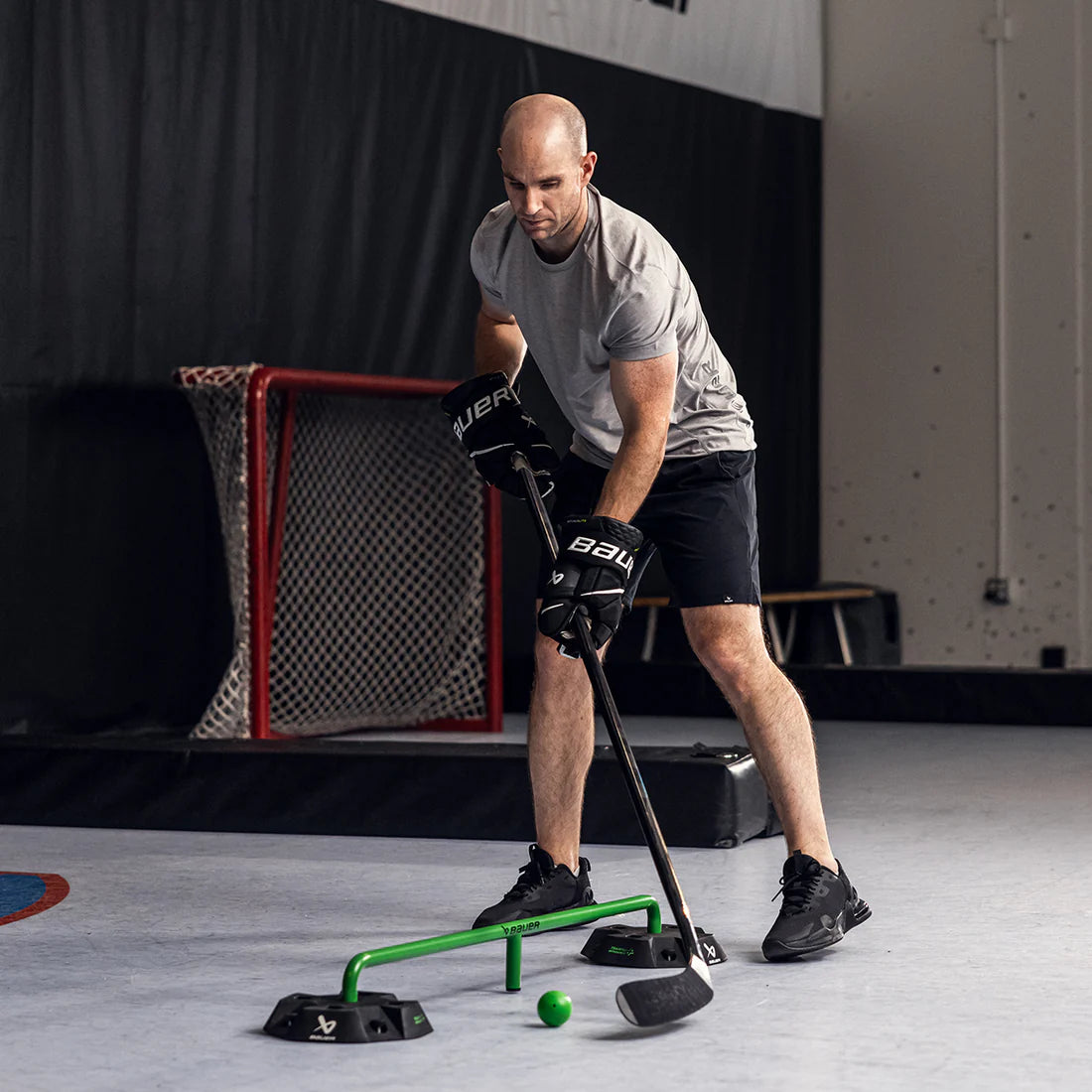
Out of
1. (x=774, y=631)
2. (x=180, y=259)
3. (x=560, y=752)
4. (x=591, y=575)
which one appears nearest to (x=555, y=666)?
(x=560, y=752)

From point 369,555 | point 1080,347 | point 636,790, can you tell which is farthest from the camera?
point 1080,347

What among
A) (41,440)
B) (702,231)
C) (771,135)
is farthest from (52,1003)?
(771,135)

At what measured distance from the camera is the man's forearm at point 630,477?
8.81 feet

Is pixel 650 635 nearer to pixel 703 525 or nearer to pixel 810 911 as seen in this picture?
pixel 703 525

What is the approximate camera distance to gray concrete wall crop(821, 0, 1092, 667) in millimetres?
8492

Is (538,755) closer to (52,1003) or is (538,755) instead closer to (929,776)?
(52,1003)

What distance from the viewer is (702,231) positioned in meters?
8.28

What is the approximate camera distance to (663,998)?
7.46ft

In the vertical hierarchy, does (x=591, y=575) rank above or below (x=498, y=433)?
below

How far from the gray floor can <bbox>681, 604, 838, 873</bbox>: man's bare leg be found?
0.22 meters

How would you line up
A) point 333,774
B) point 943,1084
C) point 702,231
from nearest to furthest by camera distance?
point 943,1084 → point 333,774 → point 702,231

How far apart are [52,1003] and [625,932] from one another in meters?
0.81

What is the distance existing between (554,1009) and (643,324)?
0.99 m

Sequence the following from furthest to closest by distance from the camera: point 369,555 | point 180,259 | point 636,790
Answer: point 369,555 → point 180,259 → point 636,790
